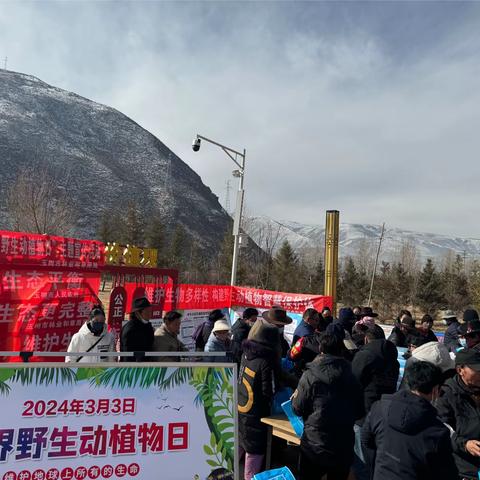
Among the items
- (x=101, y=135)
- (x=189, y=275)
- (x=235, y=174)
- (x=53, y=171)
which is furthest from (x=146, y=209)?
(x=235, y=174)

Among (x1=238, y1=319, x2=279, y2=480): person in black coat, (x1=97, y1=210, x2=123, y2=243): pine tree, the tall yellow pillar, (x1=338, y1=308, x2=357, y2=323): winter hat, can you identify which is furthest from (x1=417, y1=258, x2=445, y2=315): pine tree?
(x1=97, y1=210, x2=123, y2=243): pine tree

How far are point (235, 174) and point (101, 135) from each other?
103610 millimetres

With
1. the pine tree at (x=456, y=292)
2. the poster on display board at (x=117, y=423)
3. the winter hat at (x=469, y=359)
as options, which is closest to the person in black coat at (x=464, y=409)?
the winter hat at (x=469, y=359)

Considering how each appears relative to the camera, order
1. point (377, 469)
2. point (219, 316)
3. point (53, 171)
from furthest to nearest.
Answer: point (53, 171) < point (219, 316) < point (377, 469)

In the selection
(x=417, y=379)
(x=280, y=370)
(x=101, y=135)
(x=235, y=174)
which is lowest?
(x=280, y=370)

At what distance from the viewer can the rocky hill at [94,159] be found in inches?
3118

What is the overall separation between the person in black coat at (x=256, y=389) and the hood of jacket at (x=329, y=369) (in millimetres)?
610

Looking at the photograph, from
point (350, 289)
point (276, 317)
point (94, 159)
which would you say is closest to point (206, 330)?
point (276, 317)

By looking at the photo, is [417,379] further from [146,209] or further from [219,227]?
[219,227]

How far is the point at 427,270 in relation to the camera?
32812 millimetres

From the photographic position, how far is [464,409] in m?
3.21

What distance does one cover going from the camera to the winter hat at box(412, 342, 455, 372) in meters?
4.59

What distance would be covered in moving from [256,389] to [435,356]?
2112mm

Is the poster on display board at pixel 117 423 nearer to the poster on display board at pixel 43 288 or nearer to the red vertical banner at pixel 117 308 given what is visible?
the poster on display board at pixel 43 288
